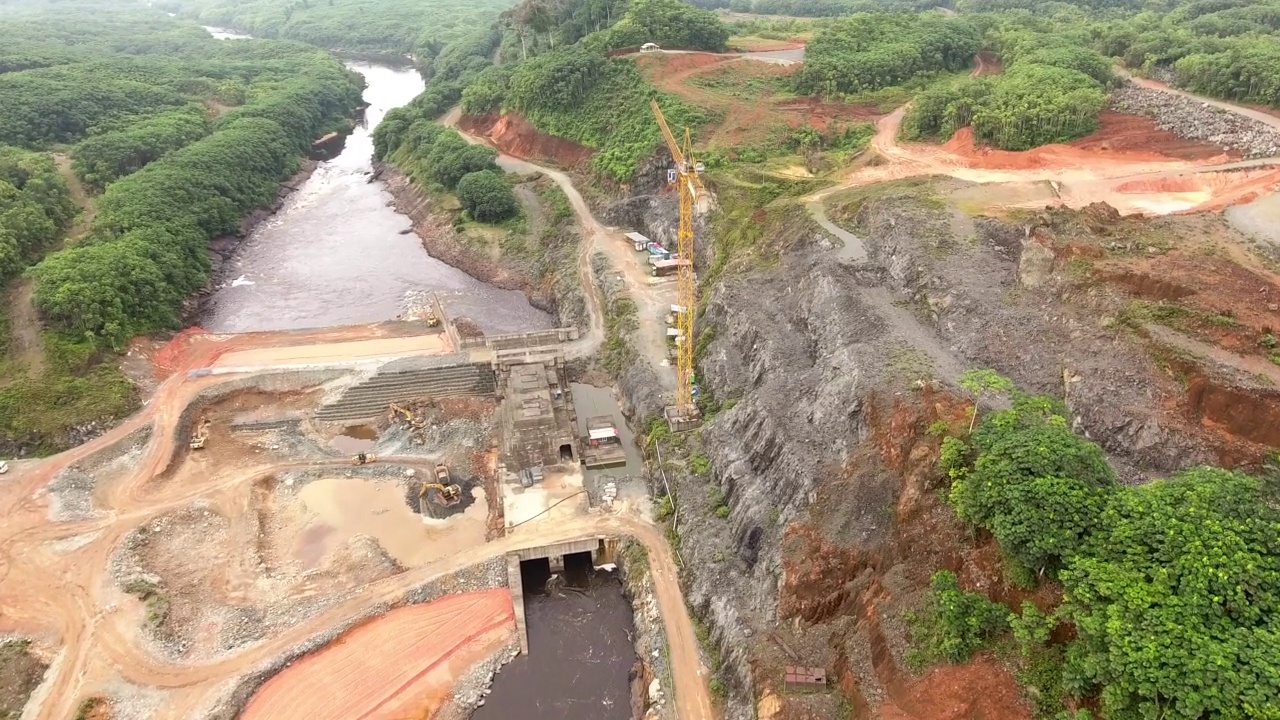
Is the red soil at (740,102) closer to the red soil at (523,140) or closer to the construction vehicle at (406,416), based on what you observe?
the red soil at (523,140)

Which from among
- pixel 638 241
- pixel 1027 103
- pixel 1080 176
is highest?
pixel 1027 103

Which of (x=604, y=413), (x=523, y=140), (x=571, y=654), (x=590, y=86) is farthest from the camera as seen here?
(x=523, y=140)

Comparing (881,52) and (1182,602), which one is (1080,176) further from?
(1182,602)

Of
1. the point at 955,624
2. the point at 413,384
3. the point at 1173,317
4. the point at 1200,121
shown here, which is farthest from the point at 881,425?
the point at 1200,121

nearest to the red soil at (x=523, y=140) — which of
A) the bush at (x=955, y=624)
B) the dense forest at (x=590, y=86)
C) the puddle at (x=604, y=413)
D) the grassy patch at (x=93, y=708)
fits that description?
the dense forest at (x=590, y=86)

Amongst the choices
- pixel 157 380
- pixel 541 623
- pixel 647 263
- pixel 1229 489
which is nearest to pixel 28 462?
pixel 157 380

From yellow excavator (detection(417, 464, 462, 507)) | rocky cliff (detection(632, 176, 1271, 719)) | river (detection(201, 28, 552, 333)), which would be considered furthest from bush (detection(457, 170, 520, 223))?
yellow excavator (detection(417, 464, 462, 507))

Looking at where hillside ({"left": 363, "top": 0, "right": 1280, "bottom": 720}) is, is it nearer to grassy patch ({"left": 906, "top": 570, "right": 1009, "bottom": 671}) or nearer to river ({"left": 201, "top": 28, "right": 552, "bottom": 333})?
grassy patch ({"left": 906, "top": 570, "right": 1009, "bottom": 671})

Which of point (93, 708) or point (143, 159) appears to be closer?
point (93, 708)
